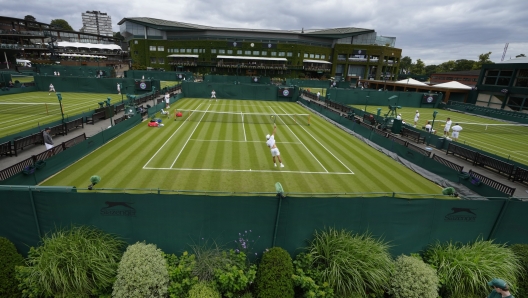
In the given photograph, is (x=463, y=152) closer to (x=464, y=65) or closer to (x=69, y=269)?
(x=69, y=269)

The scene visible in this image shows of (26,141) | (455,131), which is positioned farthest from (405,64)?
(26,141)

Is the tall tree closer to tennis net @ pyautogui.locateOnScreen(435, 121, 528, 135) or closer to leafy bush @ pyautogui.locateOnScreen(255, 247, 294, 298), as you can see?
tennis net @ pyautogui.locateOnScreen(435, 121, 528, 135)

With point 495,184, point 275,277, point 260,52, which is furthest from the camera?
point 260,52

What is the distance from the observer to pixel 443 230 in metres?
8.01

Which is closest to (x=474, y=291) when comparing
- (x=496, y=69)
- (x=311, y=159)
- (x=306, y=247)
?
(x=306, y=247)

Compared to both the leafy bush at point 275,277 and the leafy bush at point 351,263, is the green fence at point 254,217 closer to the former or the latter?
the leafy bush at point 351,263

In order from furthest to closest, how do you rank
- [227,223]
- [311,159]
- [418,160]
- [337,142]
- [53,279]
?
[337,142]
[311,159]
[418,160]
[227,223]
[53,279]

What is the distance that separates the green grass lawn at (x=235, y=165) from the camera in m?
13.7

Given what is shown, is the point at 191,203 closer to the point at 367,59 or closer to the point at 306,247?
the point at 306,247

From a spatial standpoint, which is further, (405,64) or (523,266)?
(405,64)

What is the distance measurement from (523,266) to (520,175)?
10772mm

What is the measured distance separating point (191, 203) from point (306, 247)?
11.8 ft


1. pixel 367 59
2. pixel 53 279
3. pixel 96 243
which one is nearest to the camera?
pixel 53 279

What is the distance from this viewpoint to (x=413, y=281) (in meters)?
6.57
